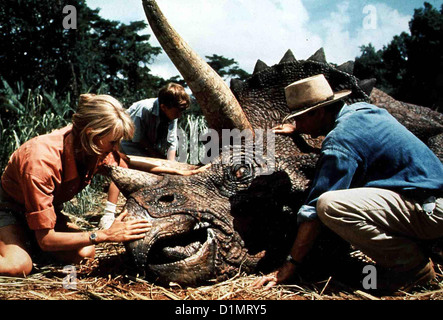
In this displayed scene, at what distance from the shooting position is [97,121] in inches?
117

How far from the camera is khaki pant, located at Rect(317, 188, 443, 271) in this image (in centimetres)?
279

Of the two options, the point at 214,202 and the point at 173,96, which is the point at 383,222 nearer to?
the point at 214,202

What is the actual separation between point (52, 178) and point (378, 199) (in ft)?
7.56

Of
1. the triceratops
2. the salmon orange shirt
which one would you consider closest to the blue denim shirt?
the triceratops

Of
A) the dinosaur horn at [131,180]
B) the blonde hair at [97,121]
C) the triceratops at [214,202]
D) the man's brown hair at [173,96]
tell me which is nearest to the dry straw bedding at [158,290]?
the triceratops at [214,202]

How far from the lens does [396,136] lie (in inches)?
114

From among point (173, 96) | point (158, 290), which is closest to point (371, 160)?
point (158, 290)

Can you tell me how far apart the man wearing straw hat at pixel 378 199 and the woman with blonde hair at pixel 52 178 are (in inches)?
52.1

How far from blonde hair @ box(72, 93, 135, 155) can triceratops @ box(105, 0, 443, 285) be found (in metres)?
0.26

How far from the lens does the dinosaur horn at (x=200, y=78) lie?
3131 mm

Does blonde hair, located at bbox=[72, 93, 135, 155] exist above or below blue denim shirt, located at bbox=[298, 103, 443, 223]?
above

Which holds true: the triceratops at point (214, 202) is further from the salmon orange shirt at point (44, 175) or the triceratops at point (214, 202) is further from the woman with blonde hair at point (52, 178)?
the salmon orange shirt at point (44, 175)

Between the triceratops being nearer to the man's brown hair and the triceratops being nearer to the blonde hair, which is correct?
the blonde hair
